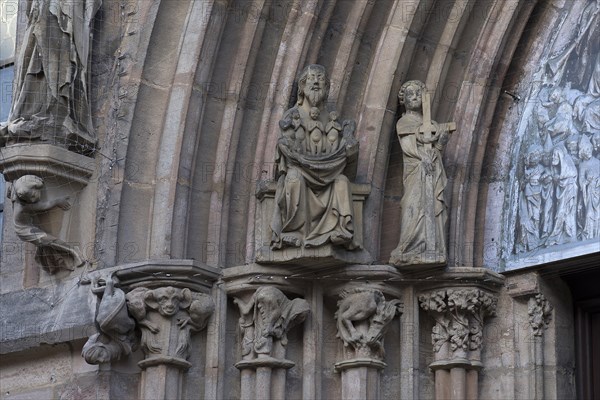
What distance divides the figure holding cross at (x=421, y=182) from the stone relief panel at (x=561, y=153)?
550 millimetres

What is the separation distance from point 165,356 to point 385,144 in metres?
1.88

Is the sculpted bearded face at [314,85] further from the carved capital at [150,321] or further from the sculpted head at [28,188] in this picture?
the sculpted head at [28,188]

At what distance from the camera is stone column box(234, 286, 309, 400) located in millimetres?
10273

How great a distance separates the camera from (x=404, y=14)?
35.7 ft

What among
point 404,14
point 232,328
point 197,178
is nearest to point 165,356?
point 232,328

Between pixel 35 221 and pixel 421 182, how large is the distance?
2333 millimetres

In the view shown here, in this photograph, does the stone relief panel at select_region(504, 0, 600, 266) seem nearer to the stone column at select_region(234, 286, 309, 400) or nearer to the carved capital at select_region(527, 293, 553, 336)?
the carved capital at select_region(527, 293, 553, 336)

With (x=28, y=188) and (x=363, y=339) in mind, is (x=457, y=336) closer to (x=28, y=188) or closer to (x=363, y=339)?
(x=363, y=339)

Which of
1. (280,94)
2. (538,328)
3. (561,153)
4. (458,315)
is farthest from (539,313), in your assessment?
(280,94)

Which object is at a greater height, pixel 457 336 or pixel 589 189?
pixel 589 189

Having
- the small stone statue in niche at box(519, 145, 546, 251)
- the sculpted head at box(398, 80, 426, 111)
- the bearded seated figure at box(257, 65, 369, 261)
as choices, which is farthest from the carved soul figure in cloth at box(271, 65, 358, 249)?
the small stone statue in niche at box(519, 145, 546, 251)

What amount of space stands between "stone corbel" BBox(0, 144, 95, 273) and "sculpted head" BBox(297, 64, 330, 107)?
54.0 inches

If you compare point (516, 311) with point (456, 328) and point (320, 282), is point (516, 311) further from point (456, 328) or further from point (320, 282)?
point (320, 282)

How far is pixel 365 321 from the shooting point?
1039cm
